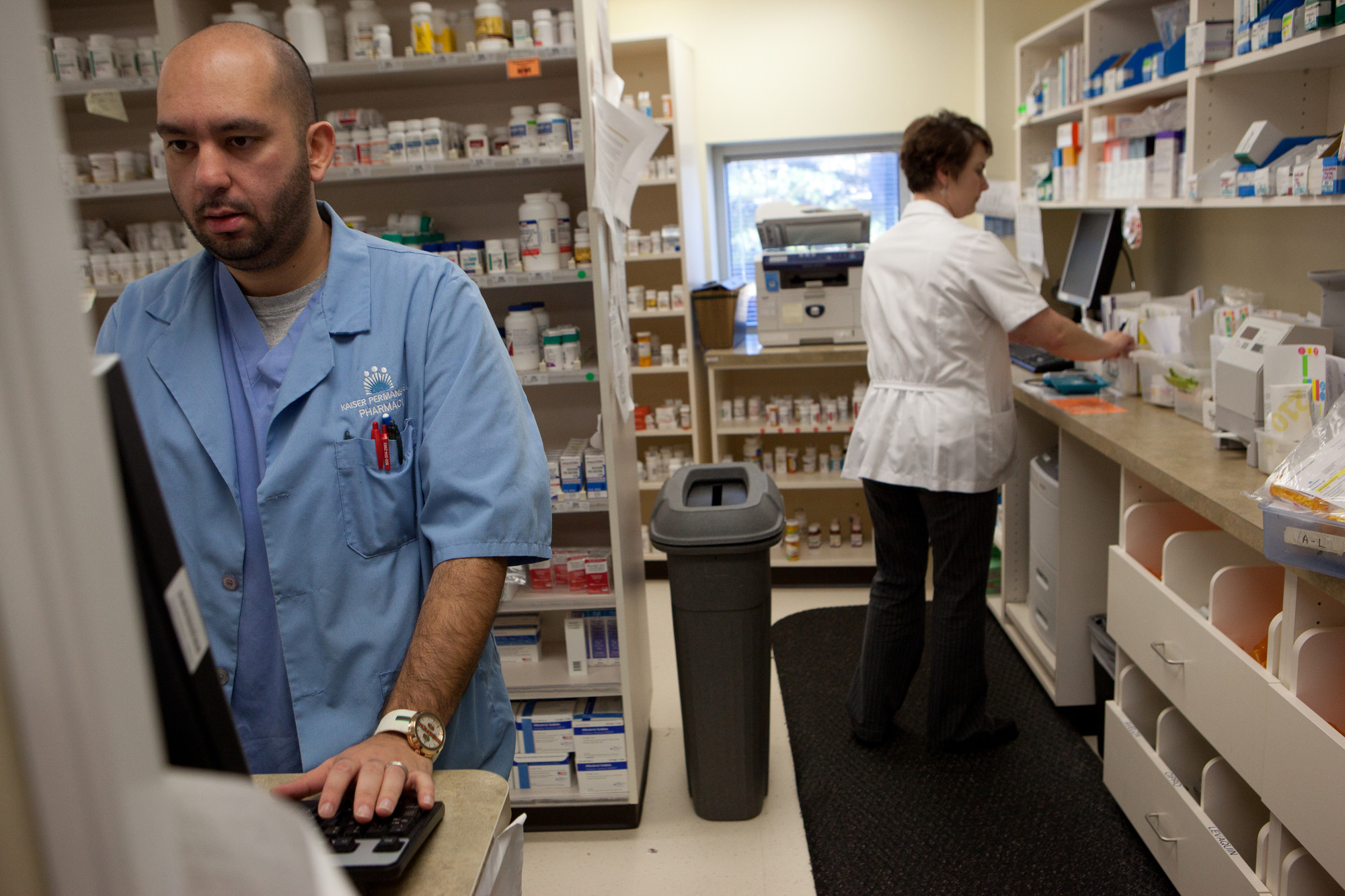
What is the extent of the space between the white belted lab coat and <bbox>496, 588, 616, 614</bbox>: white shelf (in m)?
0.92

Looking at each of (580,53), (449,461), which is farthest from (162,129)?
(580,53)

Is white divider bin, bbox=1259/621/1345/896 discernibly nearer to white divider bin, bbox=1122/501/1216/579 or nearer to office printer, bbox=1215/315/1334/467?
office printer, bbox=1215/315/1334/467

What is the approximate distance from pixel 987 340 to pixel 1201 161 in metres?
0.79

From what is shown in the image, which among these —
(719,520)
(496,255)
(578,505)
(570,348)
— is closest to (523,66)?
(496,255)

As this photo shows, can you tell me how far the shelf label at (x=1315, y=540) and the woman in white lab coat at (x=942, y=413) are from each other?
119 centimetres

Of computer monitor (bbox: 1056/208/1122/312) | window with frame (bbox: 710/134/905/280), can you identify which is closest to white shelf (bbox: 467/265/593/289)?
computer monitor (bbox: 1056/208/1122/312)

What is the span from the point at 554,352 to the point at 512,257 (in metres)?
0.31

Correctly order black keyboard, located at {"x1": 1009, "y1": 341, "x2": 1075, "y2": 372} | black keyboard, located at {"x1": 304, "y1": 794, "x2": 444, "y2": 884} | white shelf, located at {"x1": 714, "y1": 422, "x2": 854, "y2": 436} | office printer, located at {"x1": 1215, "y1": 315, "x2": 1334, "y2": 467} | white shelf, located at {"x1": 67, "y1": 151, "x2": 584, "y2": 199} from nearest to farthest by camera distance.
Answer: black keyboard, located at {"x1": 304, "y1": 794, "x2": 444, "y2": 884} → office printer, located at {"x1": 1215, "y1": 315, "x2": 1334, "y2": 467} → white shelf, located at {"x1": 67, "y1": 151, "x2": 584, "y2": 199} → black keyboard, located at {"x1": 1009, "y1": 341, "x2": 1075, "y2": 372} → white shelf, located at {"x1": 714, "y1": 422, "x2": 854, "y2": 436}

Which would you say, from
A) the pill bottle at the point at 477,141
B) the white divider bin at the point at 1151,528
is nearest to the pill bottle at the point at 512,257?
the pill bottle at the point at 477,141

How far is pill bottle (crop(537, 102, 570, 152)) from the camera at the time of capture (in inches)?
101

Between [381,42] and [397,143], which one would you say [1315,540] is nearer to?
[397,143]

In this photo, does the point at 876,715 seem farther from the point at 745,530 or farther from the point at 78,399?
the point at 78,399

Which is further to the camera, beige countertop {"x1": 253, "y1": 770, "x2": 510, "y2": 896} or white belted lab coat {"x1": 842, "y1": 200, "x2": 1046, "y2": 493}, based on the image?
white belted lab coat {"x1": 842, "y1": 200, "x2": 1046, "y2": 493}

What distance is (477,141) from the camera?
2.63 m
